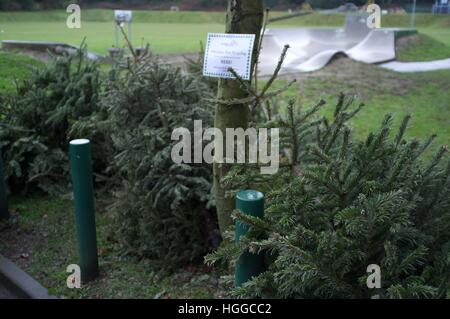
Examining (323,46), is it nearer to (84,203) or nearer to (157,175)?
(157,175)

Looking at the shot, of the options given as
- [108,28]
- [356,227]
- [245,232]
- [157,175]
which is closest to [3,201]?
[157,175]

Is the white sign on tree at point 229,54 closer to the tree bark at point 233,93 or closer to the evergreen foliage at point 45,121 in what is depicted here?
the tree bark at point 233,93

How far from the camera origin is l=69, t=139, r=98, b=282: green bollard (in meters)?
3.65

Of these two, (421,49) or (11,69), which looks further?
(421,49)

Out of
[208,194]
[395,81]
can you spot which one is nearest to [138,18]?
[395,81]

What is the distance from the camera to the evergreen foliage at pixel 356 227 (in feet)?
7.28

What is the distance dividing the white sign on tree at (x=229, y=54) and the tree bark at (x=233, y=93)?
17 centimetres

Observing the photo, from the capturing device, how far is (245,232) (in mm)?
2564

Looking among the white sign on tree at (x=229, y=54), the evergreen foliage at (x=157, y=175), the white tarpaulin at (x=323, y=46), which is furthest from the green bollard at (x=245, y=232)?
the white tarpaulin at (x=323, y=46)

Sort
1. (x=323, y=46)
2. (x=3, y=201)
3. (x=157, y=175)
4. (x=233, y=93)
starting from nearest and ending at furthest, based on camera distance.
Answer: (x=233, y=93)
(x=157, y=175)
(x=3, y=201)
(x=323, y=46)

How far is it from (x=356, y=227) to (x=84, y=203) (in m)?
2.19

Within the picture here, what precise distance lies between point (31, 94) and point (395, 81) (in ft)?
28.3

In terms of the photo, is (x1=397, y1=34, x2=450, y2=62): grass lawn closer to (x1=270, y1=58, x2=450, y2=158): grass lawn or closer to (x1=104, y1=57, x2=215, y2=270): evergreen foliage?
(x1=270, y1=58, x2=450, y2=158): grass lawn
